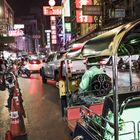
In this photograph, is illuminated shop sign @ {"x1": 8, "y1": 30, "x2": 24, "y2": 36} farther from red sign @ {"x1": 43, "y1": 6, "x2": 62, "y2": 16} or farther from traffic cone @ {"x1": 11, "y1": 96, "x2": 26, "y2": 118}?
traffic cone @ {"x1": 11, "y1": 96, "x2": 26, "y2": 118}

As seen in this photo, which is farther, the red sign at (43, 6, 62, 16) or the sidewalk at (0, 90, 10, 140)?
the red sign at (43, 6, 62, 16)

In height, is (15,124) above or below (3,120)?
above

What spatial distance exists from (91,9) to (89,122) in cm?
1641

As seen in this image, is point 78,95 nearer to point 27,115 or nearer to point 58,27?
point 27,115

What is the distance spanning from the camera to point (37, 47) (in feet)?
522

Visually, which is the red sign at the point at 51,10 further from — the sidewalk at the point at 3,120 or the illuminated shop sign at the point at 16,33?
the sidewalk at the point at 3,120

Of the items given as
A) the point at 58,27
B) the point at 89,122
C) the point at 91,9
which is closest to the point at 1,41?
the point at 58,27

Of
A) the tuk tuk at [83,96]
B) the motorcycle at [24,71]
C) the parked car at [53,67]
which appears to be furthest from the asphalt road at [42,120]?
the motorcycle at [24,71]

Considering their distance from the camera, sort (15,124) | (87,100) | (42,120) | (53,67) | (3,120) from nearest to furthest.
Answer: (15,124) → (87,100) → (42,120) → (3,120) → (53,67)

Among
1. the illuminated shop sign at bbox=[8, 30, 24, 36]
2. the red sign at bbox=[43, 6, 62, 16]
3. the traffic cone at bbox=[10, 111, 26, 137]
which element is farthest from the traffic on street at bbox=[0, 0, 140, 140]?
the illuminated shop sign at bbox=[8, 30, 24, 36]

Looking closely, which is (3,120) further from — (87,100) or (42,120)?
(87,100)

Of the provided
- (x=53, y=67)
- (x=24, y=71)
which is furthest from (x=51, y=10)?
(x=53, y=67)

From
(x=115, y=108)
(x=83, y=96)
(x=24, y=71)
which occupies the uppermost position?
(x=115, y=108)

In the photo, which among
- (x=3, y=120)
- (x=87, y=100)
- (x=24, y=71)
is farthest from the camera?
(x=24, y=71)
